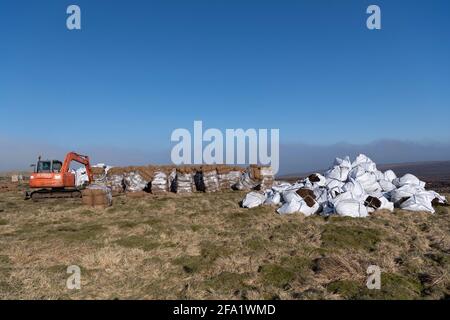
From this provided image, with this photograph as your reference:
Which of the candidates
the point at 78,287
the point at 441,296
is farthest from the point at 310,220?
the point at 78,287

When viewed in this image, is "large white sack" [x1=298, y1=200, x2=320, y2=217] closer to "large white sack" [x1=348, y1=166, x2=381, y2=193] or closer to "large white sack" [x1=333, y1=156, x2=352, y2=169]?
"large white sack" [x1=348, y1=166, x2=381, y2=193]

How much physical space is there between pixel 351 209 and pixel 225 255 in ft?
16.8

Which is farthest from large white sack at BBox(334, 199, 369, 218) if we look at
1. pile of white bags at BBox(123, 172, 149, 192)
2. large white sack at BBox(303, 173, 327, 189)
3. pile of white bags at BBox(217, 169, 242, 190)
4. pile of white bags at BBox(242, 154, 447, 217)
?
pile of white bags at BBox(123, 172, 149, 192)

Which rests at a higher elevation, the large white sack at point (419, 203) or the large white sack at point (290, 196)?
the large white sack at point (290, 196)

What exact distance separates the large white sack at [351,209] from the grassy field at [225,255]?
16.2 inches

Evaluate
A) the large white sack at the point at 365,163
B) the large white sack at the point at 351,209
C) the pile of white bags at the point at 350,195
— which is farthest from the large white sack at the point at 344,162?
the large white sack at the point at 351,209

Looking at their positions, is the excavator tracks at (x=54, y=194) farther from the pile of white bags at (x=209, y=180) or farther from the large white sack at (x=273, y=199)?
the large white sack at (x=273, y=199)

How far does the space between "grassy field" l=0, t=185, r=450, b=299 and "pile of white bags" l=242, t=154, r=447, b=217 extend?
537 millimetres

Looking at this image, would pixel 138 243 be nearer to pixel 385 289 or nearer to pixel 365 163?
pixel 385 289

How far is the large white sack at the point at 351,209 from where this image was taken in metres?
10.7

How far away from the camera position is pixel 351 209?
1077 cm
